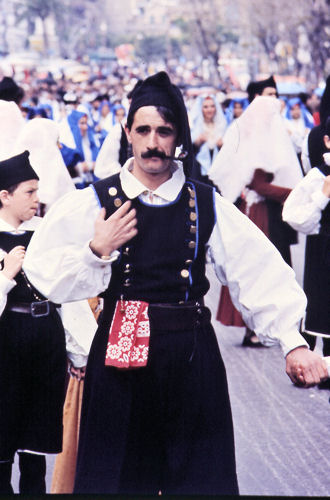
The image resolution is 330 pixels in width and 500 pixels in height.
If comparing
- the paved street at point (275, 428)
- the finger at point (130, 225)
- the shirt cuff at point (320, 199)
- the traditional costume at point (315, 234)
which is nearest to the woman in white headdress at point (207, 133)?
the paved street at point (275, 428)

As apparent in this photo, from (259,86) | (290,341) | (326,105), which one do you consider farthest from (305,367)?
(259,86)

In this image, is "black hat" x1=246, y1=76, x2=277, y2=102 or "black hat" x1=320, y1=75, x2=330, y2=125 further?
"black hat" x1=246, y1=76, x2=277, y2=102

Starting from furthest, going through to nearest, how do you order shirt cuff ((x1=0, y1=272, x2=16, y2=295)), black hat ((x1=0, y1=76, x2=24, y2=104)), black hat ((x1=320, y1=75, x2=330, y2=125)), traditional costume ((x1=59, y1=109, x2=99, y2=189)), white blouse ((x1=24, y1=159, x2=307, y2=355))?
traditional costume ((x1=59, y1=109, x2=99, y2=189))
black hat ((x1=0, y1=76, x2=24, y2=104))
black hat ((x1=320, y1=75, x2=330, y2=125))
shirt cuff ((x1=0, y1=272, x2=16, y2=295))
white blouse ((x1=24, y1=159, x2=307, y2=355))

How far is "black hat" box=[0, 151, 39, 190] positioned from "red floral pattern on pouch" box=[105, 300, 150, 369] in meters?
1.19

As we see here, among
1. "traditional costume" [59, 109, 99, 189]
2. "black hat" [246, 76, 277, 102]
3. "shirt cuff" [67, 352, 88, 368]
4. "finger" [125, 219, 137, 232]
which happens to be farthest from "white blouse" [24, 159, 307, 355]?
"traditional costume" [59, 109, 99, 189]

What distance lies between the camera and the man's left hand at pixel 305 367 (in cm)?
338

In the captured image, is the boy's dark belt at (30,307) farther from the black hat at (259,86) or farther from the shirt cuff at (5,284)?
the black hat at (259,86)

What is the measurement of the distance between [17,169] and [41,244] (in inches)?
40.6

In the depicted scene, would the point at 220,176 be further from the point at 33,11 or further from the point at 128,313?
the point at 33,11

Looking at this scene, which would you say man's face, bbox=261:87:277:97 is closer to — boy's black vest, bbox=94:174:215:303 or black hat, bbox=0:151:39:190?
black hat, bbox=0:151:39:190

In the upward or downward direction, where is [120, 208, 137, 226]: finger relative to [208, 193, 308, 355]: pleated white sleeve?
upward

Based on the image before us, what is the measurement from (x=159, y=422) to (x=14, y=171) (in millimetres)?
1483

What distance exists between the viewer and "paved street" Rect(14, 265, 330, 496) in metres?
5.20

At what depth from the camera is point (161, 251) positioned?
11.3ft
